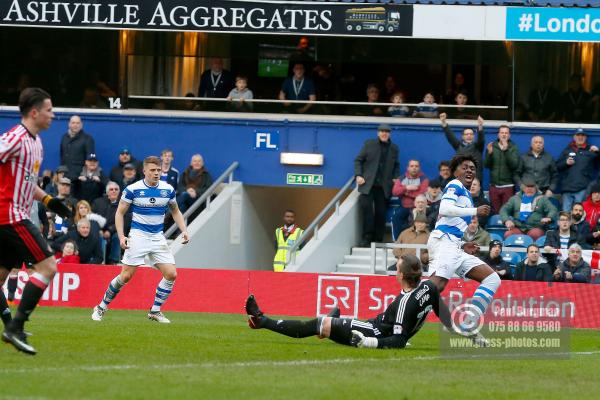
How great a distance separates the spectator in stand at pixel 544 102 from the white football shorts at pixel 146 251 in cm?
1109

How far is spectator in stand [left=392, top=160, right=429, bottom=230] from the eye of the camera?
938 inches

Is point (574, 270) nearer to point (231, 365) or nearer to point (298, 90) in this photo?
point (298, 90)

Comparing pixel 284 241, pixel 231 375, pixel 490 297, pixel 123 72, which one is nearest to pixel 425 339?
pixel 490 297

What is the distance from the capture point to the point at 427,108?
2588 centimetres

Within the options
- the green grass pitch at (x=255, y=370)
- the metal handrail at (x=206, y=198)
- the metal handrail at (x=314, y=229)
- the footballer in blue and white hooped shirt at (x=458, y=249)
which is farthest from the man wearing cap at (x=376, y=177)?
the footballer in blue and white hooped shirt at (x=458, y=249)

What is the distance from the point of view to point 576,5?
24719 millimetres

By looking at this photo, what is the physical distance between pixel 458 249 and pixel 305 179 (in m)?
12.3

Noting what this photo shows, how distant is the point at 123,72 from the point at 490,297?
14.3 metres

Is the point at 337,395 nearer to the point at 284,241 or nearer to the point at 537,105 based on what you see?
the point at 284,241

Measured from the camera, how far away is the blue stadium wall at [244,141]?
2592 cm

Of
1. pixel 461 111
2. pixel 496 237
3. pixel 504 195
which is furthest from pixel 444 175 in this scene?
pixel 461 111

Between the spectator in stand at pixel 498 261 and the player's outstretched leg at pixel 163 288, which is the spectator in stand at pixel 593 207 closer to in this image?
the spectator in stand at pixel 498 261

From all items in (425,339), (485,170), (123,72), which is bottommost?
(425,339)

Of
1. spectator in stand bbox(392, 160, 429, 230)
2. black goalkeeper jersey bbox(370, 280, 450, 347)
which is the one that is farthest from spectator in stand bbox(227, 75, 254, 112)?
black goalkeeper jersey bbox(370, 280, 450, 347)
